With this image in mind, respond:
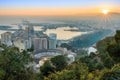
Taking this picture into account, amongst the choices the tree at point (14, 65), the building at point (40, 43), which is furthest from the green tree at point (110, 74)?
the building at point (40, 43)

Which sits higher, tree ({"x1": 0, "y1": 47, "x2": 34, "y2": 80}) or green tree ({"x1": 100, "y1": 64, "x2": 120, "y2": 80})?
green tree ({"x1": 100, "y1": 64, "x2": 120, "y2": 80})

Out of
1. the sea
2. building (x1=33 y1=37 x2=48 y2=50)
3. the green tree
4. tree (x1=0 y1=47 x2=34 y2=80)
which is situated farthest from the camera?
the sea

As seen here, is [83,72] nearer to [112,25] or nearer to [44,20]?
[112,25]

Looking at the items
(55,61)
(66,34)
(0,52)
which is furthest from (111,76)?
(66,34)

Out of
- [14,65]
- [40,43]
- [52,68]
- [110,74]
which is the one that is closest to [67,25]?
[40,43]

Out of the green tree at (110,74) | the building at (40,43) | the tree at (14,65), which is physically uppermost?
the green tree at (110,74)

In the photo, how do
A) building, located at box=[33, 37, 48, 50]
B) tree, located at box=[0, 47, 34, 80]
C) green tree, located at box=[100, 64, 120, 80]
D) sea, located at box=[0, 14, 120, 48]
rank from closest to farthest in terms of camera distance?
1. green tree, located at box=[100, 64, 120, 80]
2. tree, located at box=[0, 47, 34, 80]
3. building, located at box=[33, 37, 48, 50]
4. sea, located at box=[0, 14, 120, 48]

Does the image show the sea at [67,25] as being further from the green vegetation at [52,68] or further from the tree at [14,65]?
the tree at [14,65]

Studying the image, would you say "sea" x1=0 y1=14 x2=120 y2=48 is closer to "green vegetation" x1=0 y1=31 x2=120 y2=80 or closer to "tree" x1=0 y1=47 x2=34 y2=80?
"green vegetation" x1=0 y1=31 x2=120 y2=80

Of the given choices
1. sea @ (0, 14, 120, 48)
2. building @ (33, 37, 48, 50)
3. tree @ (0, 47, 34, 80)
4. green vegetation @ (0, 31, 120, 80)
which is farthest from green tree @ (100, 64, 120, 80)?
sea @ (0, 14, 120, 48)

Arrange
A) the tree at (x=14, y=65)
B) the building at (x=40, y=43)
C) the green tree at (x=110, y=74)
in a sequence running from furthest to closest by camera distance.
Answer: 1. the building at (x=40, y=43)
2. the tree at (x=14, y=65)
3. the green tree at (x=110, y=74)

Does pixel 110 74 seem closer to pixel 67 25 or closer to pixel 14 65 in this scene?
pixel 14 65
